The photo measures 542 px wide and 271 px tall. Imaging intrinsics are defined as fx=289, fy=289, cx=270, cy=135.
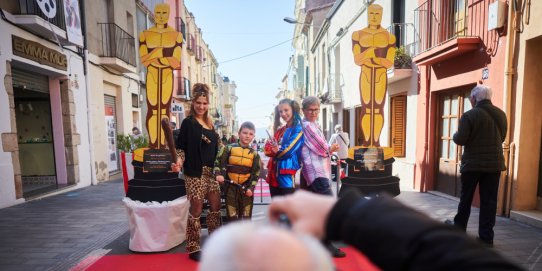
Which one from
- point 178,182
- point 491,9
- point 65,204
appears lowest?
point 65,204

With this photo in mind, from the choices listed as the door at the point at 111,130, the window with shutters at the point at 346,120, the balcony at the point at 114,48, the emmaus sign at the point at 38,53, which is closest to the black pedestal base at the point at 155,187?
the emmaus sign at the point at 38,53

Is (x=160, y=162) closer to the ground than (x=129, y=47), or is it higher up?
closer to the ground

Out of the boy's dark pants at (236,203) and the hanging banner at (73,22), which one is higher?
the hanging banner at (73,22)

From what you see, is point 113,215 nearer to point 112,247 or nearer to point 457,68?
point 112,247

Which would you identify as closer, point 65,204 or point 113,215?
point 113,215

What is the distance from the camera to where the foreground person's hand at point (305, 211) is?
0.65 metres

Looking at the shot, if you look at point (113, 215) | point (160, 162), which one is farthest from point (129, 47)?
point (160, 162)

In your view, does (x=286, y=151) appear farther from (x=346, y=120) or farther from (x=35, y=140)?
(x=346, y=120)

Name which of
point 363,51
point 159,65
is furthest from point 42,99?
point 363,51

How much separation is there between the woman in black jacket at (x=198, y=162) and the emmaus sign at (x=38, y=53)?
16.5 feet

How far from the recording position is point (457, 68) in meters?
5.57

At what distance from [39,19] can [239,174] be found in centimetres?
566

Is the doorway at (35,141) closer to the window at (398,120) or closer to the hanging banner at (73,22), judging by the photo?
the hanging banner at (73,22)

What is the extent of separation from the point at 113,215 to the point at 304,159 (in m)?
3.67
